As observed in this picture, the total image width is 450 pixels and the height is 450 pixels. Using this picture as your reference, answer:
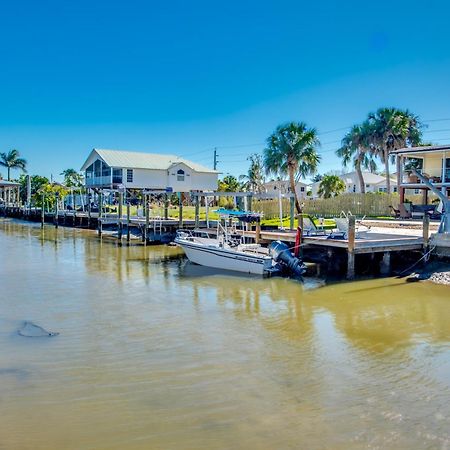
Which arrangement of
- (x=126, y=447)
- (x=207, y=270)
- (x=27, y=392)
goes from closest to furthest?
(x=126, y=447)
(x=27, y=392)
(x=207, y=270)

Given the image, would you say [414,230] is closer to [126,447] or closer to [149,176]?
[126,447]

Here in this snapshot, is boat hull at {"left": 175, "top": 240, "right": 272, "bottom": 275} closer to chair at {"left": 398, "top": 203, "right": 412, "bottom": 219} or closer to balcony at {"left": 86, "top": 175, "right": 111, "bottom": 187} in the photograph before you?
chair at {"left": 398, "top": 203, "right": 412, "bottom": 219}

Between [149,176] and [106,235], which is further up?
[149,176]

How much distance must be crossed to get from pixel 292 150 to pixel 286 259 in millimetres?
25576

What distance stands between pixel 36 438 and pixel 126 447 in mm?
1432

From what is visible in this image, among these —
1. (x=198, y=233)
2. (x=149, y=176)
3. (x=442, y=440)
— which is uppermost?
(x=149, y=176)

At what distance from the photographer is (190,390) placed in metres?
8.88

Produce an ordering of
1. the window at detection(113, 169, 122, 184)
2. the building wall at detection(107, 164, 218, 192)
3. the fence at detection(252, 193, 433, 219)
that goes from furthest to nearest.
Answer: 1. the building wall at detection(107, 164, 218, 192)
2. the window at detection(113, 169, 122, 184)
3. the fence at detection(252, 193, 433, 219)

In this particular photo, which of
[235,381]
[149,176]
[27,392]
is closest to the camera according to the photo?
[27,392]

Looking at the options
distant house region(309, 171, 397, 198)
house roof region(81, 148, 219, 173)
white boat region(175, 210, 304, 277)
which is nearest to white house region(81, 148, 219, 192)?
house roof region(81, 148, 219, 173)

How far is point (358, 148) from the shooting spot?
53062 millimetres

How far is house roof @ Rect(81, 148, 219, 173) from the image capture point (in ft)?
168

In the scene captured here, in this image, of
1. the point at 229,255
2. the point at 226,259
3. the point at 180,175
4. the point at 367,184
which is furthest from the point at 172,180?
the point at 367,184

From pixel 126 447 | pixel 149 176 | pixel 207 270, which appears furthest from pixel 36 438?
pixel 149 176
